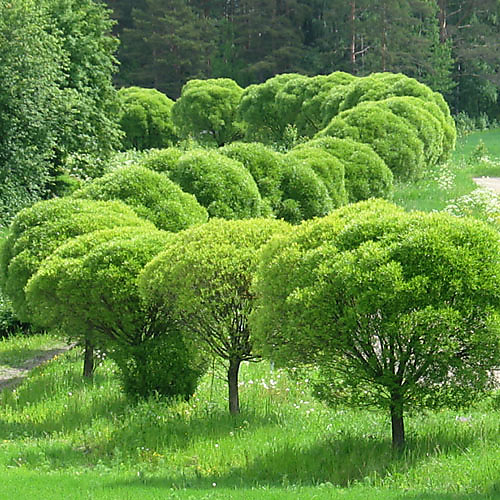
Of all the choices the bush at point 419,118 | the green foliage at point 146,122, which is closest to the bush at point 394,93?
the bush at point 419,118

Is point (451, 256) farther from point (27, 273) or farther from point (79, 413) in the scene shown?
point (27, 273)

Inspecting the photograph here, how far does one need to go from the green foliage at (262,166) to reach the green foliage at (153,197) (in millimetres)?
2930

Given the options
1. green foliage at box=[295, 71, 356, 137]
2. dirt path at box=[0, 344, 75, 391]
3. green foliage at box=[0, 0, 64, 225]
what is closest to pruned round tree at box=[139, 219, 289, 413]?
dirt path at box=[0, 344, 75, 391]

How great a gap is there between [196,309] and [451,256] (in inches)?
116

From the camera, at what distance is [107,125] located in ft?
96.0

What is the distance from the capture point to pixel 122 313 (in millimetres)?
9656

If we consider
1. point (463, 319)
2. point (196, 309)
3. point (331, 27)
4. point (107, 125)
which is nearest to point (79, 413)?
point (196, 309)

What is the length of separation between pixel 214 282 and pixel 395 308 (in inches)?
91.6

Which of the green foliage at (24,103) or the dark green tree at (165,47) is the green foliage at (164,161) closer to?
the green foliage at (24,103)

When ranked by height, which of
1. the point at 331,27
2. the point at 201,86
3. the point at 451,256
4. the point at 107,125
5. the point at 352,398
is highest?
the point at 331,27

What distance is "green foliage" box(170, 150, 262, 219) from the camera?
13.7 metres

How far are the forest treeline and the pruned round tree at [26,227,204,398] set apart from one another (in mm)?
49134

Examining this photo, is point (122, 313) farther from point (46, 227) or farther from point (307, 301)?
point (307, 301)

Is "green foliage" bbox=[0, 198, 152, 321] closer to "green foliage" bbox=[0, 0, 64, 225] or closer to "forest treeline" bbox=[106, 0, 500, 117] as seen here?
"green foliage" bbox=[0, 0, 64, 225]
